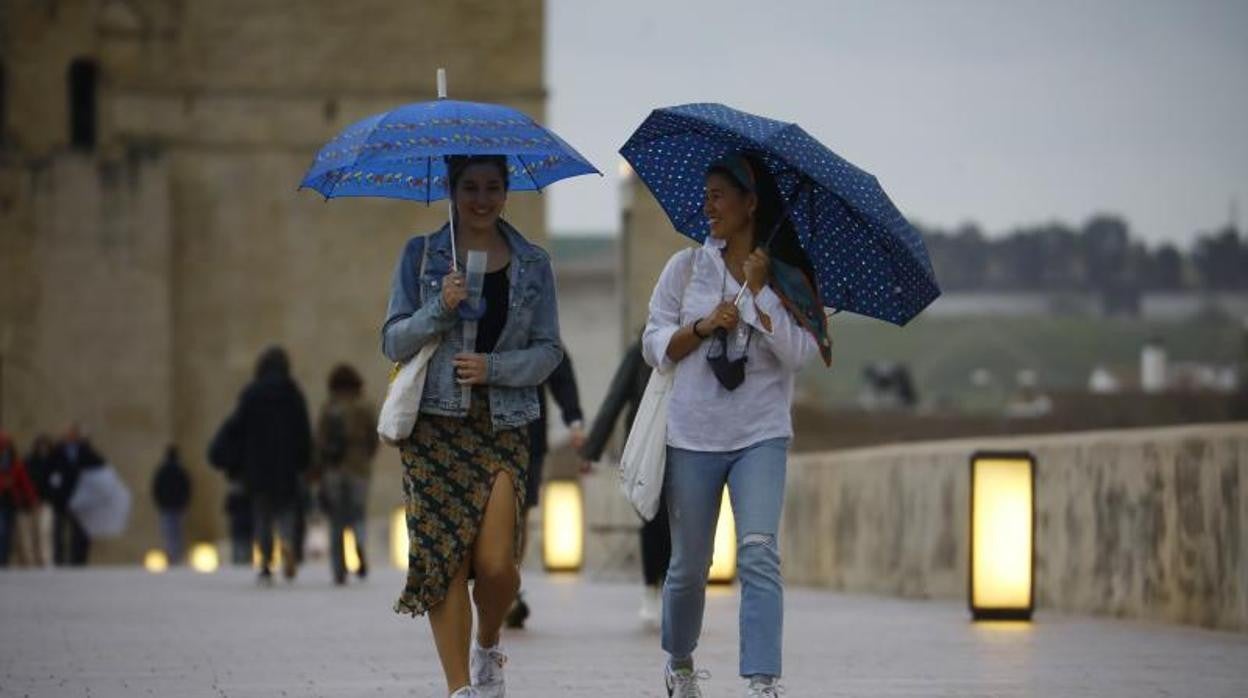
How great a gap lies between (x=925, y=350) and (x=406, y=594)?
414ft

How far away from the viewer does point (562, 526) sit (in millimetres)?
26547

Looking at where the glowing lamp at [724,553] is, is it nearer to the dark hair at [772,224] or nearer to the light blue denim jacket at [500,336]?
the dark hair at [772,224]

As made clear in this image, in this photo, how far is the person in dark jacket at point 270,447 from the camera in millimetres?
23531

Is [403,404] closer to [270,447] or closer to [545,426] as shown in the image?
[545,426]

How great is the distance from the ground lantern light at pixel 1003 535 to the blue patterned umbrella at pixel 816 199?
5.12m

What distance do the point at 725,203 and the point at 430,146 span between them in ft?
3.45

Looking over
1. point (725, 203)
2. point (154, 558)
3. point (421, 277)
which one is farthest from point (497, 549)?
point (154, 558)

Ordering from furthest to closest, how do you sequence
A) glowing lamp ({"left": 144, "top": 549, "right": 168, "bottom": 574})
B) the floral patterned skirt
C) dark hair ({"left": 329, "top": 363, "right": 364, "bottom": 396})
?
glowing lamp ({"left": 144, "top": 549, "right": 168, "bottom": 574}) → dark hair ({"left": 329, "top": 363, "right": 364, "bottom": 396}) → the floral patterned skirt

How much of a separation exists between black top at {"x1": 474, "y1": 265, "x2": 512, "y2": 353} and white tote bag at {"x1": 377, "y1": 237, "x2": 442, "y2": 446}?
0.22 meters

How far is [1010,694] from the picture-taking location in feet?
37.8

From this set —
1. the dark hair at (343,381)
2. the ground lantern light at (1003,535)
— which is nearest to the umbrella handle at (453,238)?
the ground lantern light at (1003,535)

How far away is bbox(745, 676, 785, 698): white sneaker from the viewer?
9.97 meters

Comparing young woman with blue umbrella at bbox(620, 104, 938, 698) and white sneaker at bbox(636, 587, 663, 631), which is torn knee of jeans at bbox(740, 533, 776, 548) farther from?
white sneaker at bbox(636, 587, 663, 631)

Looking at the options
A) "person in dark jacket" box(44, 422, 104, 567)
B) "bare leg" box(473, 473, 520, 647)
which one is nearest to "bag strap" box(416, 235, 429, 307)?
"bare leg" box(473, 473, 520, 647)
